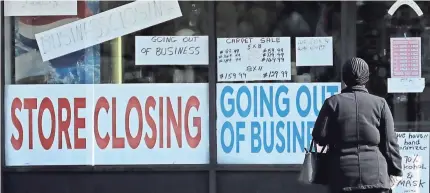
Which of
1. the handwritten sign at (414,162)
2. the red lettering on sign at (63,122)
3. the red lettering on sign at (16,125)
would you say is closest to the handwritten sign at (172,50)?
the red lettering on sign at (63,122)

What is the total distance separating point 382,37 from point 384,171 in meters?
2.38

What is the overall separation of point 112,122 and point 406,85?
2666mm

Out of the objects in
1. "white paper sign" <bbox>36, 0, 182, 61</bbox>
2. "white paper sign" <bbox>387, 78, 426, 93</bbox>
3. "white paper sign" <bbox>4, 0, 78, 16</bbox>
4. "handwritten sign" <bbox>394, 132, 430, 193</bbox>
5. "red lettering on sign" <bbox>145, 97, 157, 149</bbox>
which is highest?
"white paper sign" <bbox>4, 0, 78, 16</bbox>

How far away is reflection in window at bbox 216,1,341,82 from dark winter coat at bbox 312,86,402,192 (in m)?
2.08

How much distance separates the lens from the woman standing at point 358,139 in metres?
4.78

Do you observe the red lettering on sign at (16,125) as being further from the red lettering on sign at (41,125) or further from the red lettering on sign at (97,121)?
the red lettering on sign at (97,121)

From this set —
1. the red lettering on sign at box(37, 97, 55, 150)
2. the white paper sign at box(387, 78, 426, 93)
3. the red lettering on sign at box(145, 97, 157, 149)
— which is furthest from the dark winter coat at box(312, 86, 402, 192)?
the red lettering on sign at box(37, 97, 55, 150)

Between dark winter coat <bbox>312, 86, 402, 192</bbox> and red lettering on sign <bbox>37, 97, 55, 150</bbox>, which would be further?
red lettering on sign <bbox>37, 97, 55, 150</bbox>

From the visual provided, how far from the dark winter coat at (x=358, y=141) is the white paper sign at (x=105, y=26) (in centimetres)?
244

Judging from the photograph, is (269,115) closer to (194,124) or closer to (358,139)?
(194,124)

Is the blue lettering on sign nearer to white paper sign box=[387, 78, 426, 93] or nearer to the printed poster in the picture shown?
white paper sign box=[387, 78, 426, 93]

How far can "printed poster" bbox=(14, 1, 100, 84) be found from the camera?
22.7ft

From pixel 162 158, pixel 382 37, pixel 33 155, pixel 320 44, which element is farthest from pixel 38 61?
pixel 382 37

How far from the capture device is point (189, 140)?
22.6ft
